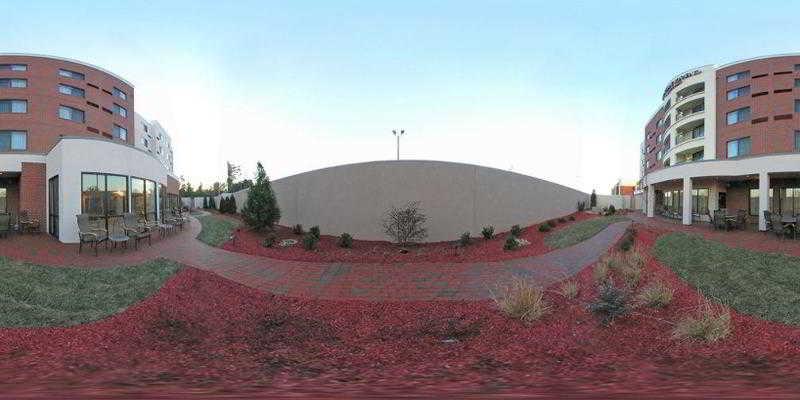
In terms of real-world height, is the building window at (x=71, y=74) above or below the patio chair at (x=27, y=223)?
above

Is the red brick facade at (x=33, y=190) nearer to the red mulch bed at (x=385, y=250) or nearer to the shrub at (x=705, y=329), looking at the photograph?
the red mulch bed at (x=385, y=250)

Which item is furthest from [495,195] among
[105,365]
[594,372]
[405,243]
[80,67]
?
[80,67]

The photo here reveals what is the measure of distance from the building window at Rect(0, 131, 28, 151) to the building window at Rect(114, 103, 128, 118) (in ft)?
29.5

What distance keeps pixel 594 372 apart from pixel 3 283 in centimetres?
926

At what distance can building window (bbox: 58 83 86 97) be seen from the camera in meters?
31.1

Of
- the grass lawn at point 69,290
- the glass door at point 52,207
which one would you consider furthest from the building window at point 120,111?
the grass lawn at point 69,290

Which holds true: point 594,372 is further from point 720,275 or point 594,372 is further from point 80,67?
point 80,67

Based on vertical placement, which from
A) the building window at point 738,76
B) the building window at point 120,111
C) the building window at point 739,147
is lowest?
the building window at point 739,147

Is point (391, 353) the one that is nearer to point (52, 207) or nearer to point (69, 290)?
point (69, 290)

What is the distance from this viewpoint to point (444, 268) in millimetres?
9820

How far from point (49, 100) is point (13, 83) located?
229 cm

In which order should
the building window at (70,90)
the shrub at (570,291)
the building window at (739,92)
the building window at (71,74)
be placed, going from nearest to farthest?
the shrub at (570,291) < the building window at (739,92) < the building window at (70,90) < the building window at (71,74)

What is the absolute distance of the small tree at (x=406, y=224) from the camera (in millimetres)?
14484

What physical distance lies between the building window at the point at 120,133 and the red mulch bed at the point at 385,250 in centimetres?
2909
